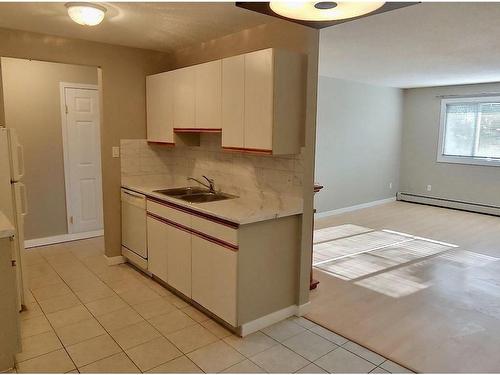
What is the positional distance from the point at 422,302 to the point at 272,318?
1.42 meters

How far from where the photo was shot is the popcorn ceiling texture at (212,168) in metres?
3.04

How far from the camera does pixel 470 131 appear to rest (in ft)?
23.5

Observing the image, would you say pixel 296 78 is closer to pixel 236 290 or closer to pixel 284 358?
pixel 236 290

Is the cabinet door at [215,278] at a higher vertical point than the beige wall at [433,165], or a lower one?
lower

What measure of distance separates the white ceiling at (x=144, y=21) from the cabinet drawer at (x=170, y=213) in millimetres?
1537

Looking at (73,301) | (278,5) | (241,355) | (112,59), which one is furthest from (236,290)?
(112,59)

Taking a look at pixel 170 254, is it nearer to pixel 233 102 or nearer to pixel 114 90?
pixel 233 102

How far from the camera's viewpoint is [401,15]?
2.88 m

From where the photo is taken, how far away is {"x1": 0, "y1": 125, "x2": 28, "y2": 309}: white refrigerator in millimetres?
2797

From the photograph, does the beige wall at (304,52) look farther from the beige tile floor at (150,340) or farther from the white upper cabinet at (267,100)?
the beige tile floor at (150,340)

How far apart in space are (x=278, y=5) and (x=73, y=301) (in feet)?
9.70

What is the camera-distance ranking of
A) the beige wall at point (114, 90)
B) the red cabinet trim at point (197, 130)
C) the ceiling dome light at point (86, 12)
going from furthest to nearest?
the beige wall at point (114, 90), the red cabinet trim at point (197, 130), the ceiling dome light at point (86, 12)

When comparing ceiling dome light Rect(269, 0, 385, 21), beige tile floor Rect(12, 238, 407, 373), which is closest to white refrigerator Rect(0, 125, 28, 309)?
beige tile floor Rect(12, 238, 407, 373)

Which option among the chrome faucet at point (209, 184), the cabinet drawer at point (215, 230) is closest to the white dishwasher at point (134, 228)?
the chrome faucet at point (209, 184)
